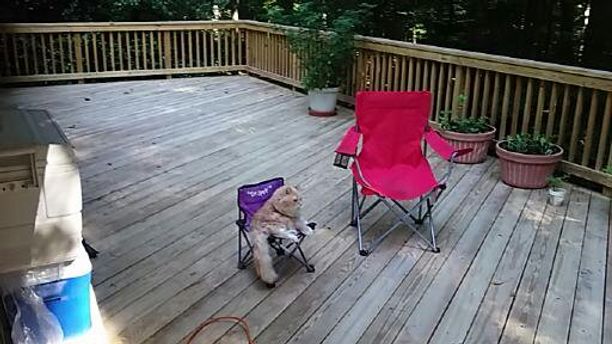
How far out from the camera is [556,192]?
4.10 m

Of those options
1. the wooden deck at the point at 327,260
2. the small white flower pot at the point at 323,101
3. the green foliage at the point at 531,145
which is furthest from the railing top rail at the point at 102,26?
the green foliage at the point at 531,145

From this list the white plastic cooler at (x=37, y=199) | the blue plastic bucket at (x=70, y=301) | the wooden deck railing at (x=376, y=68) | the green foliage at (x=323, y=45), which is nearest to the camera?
the white plastic cooler at (x=37, y=199)

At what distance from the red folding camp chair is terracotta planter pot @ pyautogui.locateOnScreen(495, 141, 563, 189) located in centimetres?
99

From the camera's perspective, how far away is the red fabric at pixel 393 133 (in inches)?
141

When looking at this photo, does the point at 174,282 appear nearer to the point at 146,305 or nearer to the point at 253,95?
the point at 146,305

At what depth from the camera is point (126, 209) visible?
12.8 ft

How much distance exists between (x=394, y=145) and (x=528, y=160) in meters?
1.27

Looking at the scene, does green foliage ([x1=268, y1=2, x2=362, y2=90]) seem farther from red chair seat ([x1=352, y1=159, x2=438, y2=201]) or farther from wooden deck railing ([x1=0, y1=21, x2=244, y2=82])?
red chair seat ([x1=352, y1=159, x2=438, y2=201])

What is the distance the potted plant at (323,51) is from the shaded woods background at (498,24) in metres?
0.88

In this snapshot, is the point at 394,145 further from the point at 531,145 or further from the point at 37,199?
the point at 37,199

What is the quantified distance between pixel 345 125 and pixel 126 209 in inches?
116

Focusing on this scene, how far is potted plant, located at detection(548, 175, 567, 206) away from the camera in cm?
408

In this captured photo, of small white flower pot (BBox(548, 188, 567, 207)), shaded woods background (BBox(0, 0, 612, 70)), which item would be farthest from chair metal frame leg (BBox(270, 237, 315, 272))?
shaded woods background (BBox(0, 0, 612, 70))

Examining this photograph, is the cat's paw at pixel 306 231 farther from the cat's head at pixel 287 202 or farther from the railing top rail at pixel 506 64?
the railing top rail at pixel 506 64
